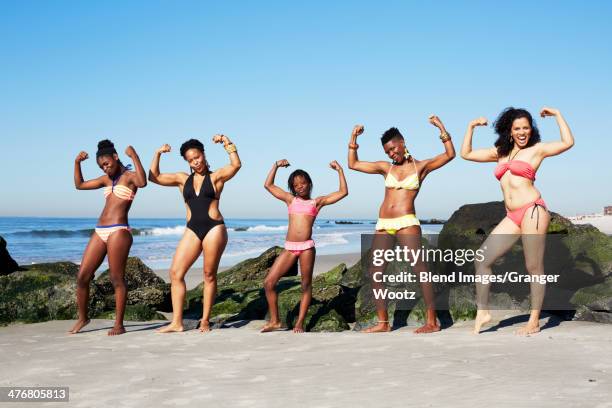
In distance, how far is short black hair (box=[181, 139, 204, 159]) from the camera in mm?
8008

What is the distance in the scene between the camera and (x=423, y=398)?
4.52m

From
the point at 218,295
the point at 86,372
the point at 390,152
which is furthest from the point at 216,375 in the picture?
the point at 218,295

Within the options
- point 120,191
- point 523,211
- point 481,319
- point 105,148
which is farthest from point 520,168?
point 105,148

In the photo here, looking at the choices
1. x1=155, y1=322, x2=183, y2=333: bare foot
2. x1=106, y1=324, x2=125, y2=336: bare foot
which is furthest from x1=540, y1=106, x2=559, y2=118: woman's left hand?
x1=106, y1=324, x2=125, y2=336: bare foot

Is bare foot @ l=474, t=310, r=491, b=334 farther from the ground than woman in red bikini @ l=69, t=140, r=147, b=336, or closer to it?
closer to it

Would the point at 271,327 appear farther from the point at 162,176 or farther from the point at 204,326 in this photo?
the point at 162,176

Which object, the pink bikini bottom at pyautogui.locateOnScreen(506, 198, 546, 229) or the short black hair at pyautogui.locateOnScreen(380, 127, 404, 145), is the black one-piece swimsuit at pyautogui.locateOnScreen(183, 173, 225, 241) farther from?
the pink bikini bottom at pyautogui.locateOnScreen(506, 198, 546, 229)

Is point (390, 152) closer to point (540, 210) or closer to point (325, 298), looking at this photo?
point (540, 210)

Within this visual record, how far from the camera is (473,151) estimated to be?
297 inches

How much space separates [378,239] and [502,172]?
164 cm

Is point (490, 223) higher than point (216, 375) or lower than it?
higher

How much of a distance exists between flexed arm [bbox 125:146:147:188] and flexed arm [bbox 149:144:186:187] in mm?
265

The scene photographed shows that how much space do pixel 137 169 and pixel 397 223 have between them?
10.7 feet

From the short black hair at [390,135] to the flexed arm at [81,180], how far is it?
360cm
